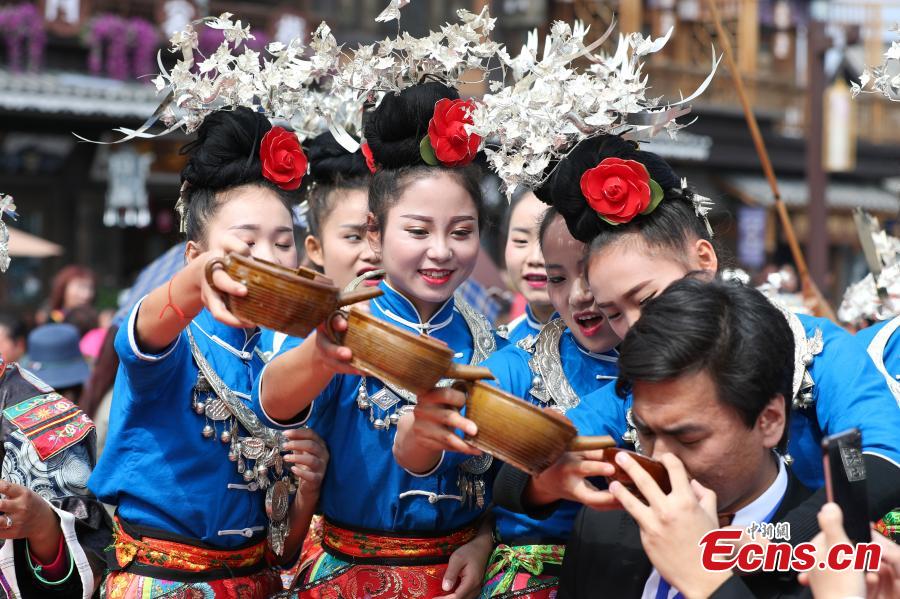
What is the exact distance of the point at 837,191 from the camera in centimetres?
1877

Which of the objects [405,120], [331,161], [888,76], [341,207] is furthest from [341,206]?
[888,76]

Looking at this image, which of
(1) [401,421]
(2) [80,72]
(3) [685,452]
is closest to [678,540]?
(3) [685,452]

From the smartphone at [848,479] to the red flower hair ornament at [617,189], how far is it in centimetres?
89

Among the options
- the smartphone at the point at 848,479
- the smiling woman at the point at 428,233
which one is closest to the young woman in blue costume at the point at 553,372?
the smiling woman at the point at 428,233

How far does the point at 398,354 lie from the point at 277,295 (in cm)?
24

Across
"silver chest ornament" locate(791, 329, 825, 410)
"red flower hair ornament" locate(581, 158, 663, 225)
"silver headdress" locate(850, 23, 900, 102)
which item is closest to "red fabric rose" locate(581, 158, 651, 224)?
"red flower hair ornament" locate(581, 158, 663, 225)

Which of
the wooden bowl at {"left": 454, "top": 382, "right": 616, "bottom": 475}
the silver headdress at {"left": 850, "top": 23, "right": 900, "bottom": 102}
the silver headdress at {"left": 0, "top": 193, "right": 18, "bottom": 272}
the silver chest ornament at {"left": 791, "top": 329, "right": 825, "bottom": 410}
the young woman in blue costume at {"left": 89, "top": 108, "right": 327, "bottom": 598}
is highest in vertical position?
the silver headdress at {"left": 850, "top": 23, "right": 900, "bottom": 102}

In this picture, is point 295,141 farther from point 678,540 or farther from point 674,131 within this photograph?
point 678,540

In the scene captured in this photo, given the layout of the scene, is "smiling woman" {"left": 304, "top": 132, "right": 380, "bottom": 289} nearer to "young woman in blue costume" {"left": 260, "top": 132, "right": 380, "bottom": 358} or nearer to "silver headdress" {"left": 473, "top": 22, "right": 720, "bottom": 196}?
"young woman in blue costume" {"left": 260, "top": 132, "right": 380, "bottom": 358}

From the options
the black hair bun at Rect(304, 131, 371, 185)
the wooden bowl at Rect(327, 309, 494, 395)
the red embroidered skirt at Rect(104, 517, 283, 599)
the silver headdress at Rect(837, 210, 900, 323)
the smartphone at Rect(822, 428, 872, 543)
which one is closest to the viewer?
the smartphone at Rect(822, 428, 872, 543)

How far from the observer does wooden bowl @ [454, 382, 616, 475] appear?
6.13ft

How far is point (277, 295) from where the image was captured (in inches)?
72.2

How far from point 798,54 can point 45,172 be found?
13.9 metres

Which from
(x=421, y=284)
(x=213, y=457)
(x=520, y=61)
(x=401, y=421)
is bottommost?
(x=213, y=457)
